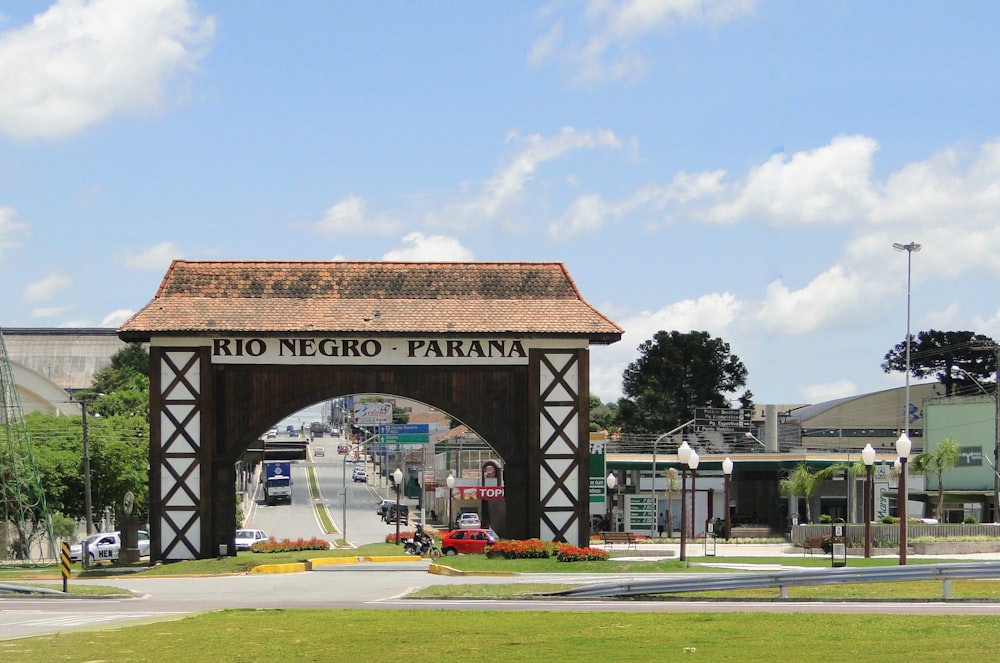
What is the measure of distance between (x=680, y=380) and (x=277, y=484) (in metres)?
37.5

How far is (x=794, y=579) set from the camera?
28125 mm

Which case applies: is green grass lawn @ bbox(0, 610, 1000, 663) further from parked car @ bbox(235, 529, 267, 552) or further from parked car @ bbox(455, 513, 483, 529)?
parked car @ bbox(455, 513, 483, 529)

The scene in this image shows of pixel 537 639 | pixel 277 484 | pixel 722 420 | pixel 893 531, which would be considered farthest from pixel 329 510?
pixel 537 639

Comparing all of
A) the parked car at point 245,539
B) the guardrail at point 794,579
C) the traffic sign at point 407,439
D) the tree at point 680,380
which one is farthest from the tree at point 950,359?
the guardrail at point 794,579

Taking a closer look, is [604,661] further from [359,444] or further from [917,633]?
[359,444]

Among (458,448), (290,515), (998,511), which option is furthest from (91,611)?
(290,515)

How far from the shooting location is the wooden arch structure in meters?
44.4

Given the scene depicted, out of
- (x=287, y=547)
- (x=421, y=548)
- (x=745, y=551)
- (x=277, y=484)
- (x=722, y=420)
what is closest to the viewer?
(x=421, y=548)

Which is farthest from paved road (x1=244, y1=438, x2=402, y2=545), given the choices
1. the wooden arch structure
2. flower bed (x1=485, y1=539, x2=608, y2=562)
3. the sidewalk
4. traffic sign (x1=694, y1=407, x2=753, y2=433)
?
flower bed (x1=485, y1=539, x2=608, y2=562)

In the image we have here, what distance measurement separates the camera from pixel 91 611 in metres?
29.4

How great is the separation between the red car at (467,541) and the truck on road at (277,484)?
70264mm

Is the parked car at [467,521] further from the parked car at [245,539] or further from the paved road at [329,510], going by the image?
the parked car at [245,539]

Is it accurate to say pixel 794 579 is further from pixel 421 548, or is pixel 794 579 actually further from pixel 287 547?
pixel 287 547

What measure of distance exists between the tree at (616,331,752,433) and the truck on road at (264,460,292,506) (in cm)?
3124
